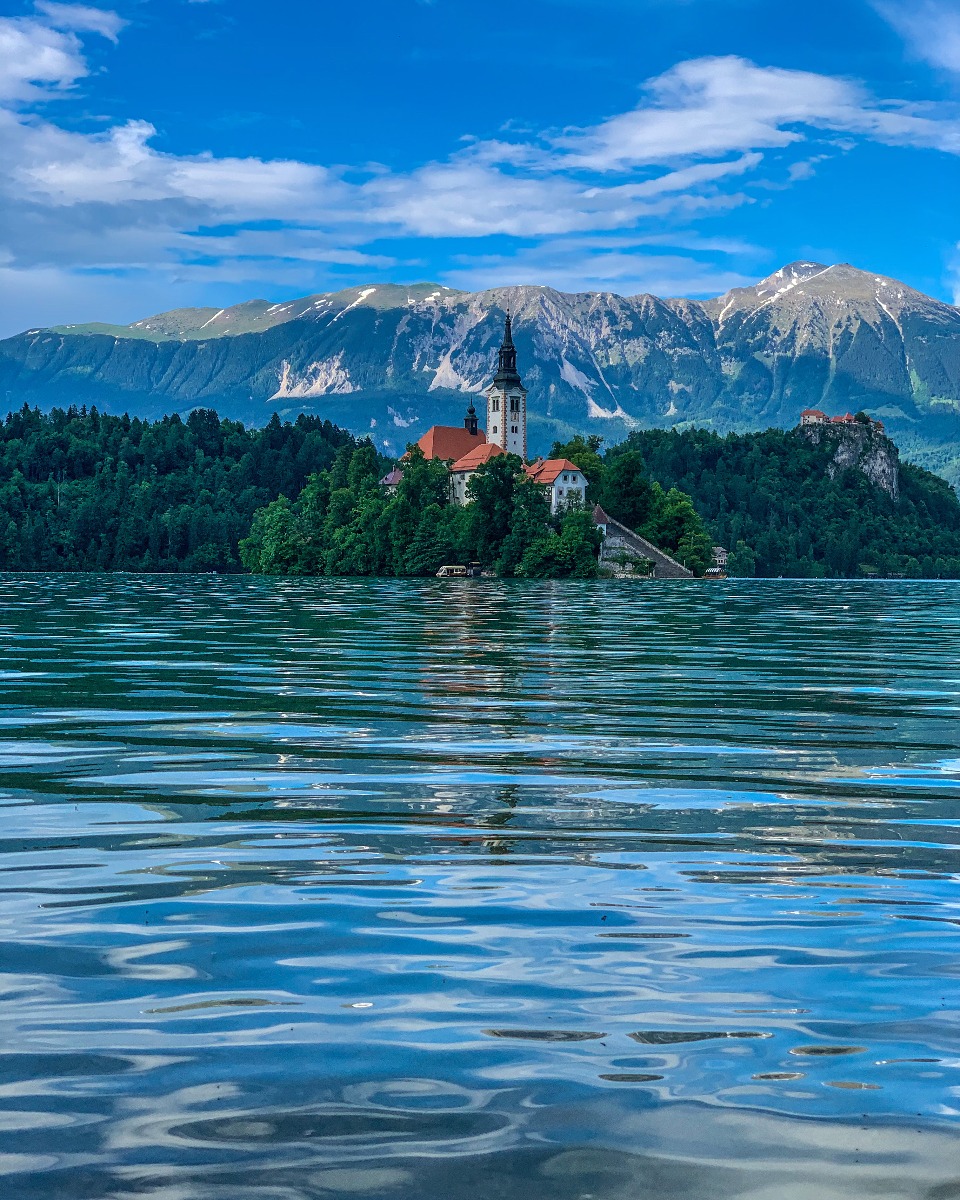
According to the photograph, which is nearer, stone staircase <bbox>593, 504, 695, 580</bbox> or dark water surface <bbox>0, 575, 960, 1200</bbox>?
dark water surface <bbox>0, 575, 960, 1200</bbox>

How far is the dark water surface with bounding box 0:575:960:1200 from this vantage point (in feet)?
17.3

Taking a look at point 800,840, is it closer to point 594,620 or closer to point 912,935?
point 912,935

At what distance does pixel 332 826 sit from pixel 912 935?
5.49 metres

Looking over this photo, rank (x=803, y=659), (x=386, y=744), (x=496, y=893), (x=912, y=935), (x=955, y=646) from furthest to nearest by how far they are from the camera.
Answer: (x=955, y=646), (x=803, y=659), (x=386, y=744), (x=496, y=893), (x=912, y=935)

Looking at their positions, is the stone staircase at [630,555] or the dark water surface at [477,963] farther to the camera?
the stone staircase at [630,555]

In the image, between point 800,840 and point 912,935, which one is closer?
point 912,935

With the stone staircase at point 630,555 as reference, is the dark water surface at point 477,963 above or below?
below

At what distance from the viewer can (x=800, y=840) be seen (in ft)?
38.2

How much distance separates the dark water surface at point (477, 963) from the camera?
A: 5.26m

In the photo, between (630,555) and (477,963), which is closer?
(477,963)

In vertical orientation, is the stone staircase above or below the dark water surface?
above

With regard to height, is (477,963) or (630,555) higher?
(630,555)

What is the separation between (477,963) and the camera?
774 cm

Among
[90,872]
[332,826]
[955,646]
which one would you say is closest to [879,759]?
[332,826]
